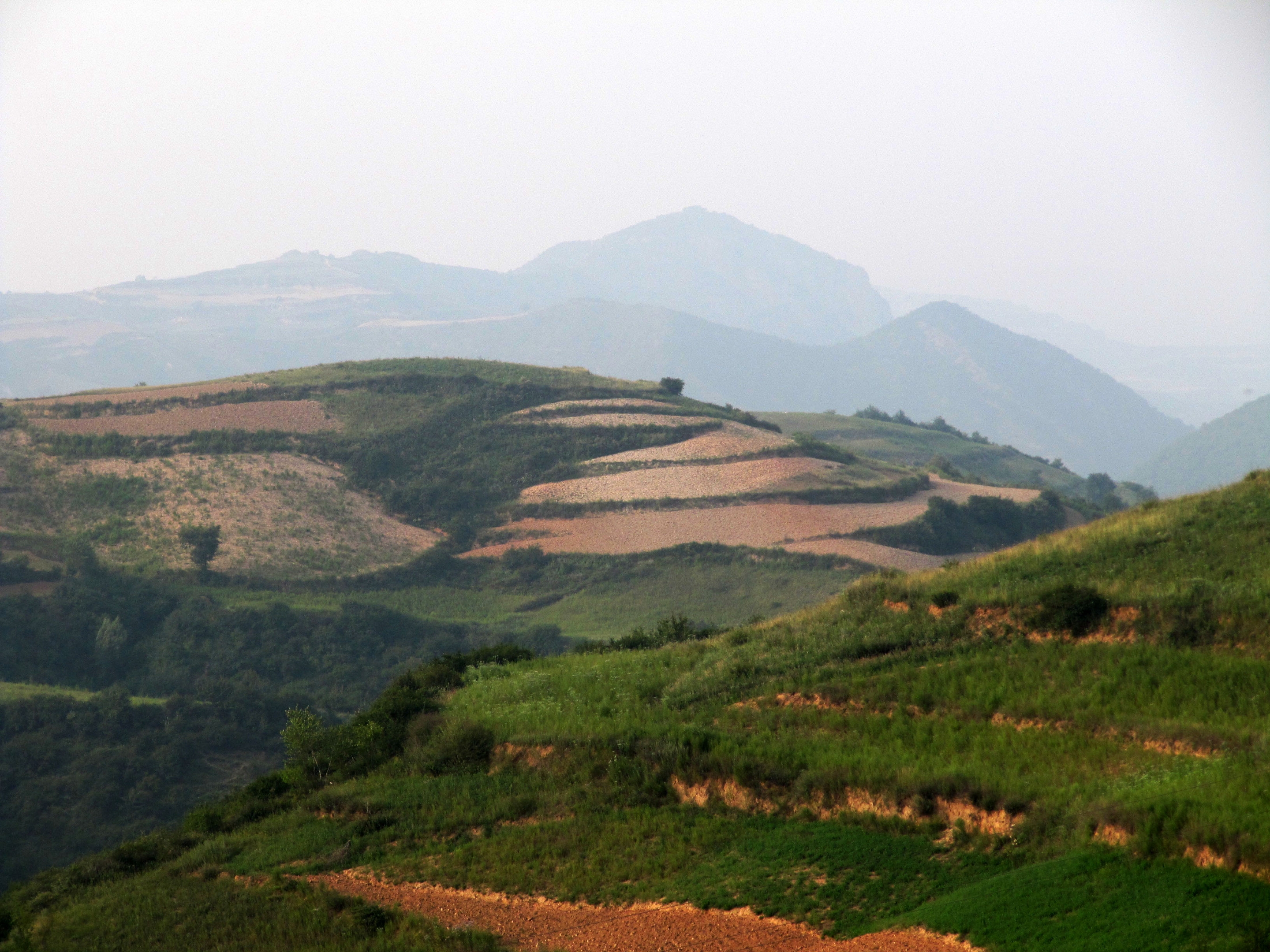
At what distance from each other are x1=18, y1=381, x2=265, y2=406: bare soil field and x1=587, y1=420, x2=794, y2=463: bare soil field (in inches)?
1500

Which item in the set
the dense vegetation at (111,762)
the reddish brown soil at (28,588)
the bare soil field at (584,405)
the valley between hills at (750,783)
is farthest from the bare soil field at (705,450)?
the dense vegetation at (111,762)

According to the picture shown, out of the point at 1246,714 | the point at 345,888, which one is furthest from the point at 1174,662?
the point at 345,888

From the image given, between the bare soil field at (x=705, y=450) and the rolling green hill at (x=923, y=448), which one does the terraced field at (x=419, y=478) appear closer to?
the bare soil field at (x=705, y=450)

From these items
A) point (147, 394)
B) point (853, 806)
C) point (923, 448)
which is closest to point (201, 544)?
point (147, 394)

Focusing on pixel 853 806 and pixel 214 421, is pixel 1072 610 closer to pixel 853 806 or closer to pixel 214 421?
pixel 853 806

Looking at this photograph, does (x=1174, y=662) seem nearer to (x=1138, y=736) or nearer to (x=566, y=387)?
(x=1138, y=736)

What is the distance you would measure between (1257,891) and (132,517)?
295ft

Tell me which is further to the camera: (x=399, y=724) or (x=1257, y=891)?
(x=399, y=724)

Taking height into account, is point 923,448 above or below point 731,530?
above

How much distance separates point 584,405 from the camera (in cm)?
11875

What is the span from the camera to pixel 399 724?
28.8 meters

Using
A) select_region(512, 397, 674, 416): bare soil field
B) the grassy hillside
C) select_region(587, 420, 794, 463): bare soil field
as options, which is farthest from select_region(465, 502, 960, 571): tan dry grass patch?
the grassy hillside

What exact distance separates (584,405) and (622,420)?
6.97 meters

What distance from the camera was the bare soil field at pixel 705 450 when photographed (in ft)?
340
